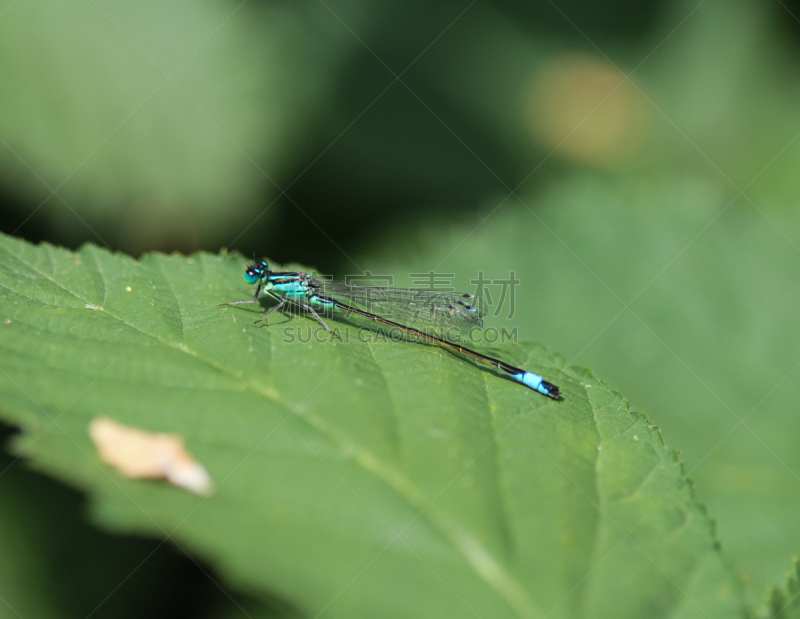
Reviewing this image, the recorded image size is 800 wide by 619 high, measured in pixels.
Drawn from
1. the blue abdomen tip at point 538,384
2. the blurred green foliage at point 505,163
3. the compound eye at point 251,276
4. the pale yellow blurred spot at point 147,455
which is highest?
the blurred green foliage at point 505,163

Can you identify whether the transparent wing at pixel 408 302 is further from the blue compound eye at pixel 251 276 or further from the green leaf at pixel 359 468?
the green leaf at pixel 359 468

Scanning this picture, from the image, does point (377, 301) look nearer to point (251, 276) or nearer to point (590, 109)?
point (251, 276)

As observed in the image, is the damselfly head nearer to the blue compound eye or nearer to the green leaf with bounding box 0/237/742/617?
the blue compound eye

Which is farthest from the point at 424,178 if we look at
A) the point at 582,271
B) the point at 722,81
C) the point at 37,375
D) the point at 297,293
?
the point at 37,375

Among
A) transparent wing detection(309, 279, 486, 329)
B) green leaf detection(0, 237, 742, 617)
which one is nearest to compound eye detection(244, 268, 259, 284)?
transparent wing detection(309, 279, 486, 329)

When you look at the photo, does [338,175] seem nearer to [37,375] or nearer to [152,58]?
[152,58]

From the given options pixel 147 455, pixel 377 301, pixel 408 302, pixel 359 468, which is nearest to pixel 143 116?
pixel 377 301

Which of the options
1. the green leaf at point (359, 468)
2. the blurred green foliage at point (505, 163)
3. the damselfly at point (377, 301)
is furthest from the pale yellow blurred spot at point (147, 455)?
the blurred green foliage at point (505, 163)
